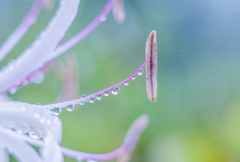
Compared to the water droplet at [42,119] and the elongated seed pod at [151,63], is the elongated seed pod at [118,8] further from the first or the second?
the water droplet at [42,119]

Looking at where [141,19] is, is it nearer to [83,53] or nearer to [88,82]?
[83,53]

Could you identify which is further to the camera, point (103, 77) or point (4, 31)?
point (4, 31)

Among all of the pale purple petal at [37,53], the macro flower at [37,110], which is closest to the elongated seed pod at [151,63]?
the macro flower at [37,110]

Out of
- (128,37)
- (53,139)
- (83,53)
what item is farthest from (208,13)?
(53,139)

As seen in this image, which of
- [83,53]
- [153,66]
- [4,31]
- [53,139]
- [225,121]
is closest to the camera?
[53,139]

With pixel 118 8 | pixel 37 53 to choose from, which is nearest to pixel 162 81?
pixel 118 8

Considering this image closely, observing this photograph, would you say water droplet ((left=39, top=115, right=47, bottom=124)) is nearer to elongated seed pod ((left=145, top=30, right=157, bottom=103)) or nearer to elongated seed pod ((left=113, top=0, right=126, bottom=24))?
elongated seed pod ((left=145, top=30, right=157, bottom=103))

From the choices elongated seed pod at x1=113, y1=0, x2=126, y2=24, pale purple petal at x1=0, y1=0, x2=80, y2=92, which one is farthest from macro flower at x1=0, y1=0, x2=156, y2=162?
elongated seed pod at x1=113, y1=0, x2=126, y2=24
